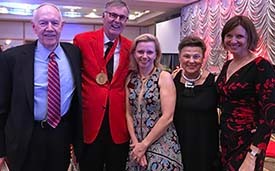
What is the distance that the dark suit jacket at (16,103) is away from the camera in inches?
70.7

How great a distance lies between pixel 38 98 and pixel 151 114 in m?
0.63

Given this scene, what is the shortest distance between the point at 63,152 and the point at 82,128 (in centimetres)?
17

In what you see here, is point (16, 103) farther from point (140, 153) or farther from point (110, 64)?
point (140, 153)

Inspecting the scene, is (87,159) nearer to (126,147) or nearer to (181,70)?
(126,147)

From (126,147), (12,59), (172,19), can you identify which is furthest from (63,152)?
(172,19)

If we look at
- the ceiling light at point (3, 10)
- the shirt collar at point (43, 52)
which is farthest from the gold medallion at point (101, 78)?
the ceiling light at point (3, 10)

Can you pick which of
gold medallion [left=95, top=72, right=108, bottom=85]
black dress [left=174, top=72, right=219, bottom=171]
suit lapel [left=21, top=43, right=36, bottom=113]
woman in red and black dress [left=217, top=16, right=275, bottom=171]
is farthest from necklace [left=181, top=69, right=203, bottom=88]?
suit lapel [left=21, top=43, right=36, bottom=113]

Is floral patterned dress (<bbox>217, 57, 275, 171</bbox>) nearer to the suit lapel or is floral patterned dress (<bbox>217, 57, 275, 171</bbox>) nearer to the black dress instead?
the black dress

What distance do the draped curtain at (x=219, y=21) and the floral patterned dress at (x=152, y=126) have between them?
81.0 inches

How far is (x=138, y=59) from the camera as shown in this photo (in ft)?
6.50

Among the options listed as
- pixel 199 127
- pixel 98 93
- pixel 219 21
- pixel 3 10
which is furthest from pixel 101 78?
pixel 3 10

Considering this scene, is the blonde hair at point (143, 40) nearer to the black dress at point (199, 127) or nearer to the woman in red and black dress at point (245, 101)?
the black dress at point (199, 127)

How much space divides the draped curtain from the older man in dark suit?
2424 millimetres

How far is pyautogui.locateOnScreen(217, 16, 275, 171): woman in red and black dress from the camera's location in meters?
1.67
